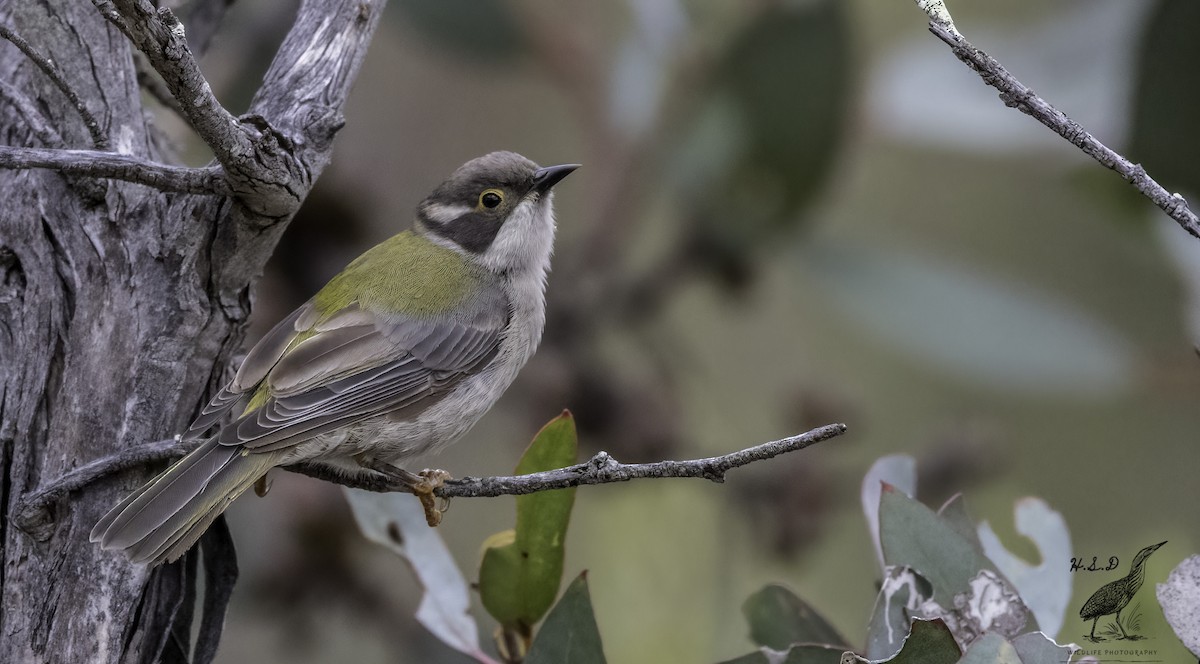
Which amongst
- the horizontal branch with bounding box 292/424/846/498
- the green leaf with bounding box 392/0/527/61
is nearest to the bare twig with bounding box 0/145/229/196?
the horizontal branch with bounding box 292/424/846/498

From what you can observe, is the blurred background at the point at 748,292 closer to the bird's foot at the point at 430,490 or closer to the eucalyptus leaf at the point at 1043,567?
the bird's foot at the point at 430,490

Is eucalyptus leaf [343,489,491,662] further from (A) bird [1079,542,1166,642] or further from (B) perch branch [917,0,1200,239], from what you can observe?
(B) perch branch [917,0,1200,239]

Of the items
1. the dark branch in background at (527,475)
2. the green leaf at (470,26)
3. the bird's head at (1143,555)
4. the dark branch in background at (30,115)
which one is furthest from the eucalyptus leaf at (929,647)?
the green leaf at (470,26)

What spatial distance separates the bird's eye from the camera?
3.59 metres

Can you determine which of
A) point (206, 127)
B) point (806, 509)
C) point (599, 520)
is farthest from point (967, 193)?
point (206, 127)

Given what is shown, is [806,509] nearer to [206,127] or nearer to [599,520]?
[599,520]

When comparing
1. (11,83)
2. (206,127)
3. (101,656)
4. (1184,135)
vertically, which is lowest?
(101,656)

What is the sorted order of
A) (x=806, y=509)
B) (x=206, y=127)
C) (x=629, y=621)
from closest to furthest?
(x=206, y=127) → (x=629, y=621) → (x=806, y=509)

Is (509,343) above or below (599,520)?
above

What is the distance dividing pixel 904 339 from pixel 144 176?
3.18 meters

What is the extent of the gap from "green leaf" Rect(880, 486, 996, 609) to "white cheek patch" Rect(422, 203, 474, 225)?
186cm

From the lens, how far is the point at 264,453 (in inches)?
99.0

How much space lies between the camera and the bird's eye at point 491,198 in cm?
359

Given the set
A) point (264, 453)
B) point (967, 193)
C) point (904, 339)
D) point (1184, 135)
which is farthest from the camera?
point (967, 193)
